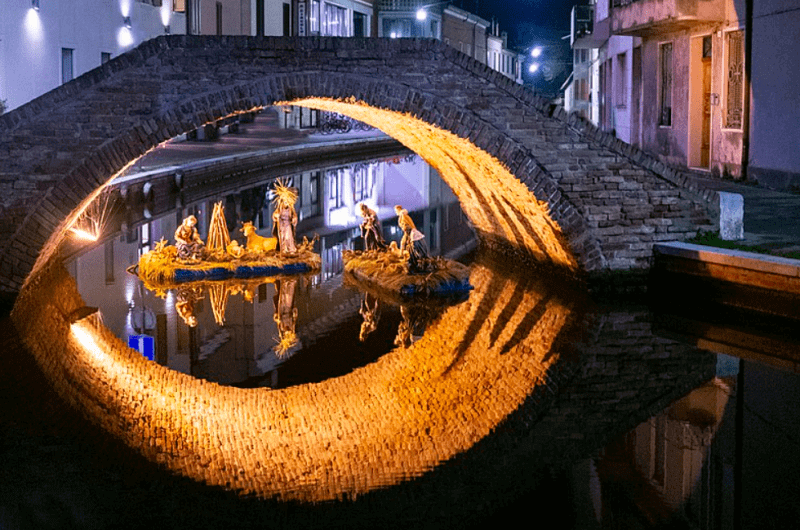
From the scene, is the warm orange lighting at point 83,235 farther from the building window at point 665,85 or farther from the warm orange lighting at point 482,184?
the building window at point 665,85

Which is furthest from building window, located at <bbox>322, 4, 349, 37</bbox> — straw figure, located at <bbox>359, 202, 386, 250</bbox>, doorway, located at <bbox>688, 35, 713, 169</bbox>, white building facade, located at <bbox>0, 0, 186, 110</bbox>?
straw figure, located at <bbox>359, 202, 386, 250</bbox>

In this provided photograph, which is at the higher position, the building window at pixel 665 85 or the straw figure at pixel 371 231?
the building window at pixel 665 85

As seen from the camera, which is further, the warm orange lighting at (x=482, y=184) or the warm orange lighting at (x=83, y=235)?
the warm orange lighting at (x=83, y=235)

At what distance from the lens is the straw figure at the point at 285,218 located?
17656 mm

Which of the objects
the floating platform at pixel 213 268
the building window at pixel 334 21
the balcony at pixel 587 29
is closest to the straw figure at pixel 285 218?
the floating platform at pixel 213 268

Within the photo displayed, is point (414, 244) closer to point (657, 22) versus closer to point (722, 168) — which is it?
point (722, 168)

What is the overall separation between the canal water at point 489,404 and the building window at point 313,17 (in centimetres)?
3599

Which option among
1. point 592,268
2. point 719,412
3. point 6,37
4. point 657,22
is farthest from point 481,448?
point 6,37

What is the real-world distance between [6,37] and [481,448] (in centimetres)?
2121

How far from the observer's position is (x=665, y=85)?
30109 millimetres

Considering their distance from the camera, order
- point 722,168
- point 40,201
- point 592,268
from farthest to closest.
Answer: point 722,168 → point 592,268 → point 40,201

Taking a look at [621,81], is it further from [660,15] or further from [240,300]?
[240,300]

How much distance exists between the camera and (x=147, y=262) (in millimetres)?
17312

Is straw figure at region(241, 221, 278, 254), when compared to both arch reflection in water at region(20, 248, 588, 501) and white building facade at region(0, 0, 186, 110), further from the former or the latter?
white building facade at region(0, 0, 186, 110)
